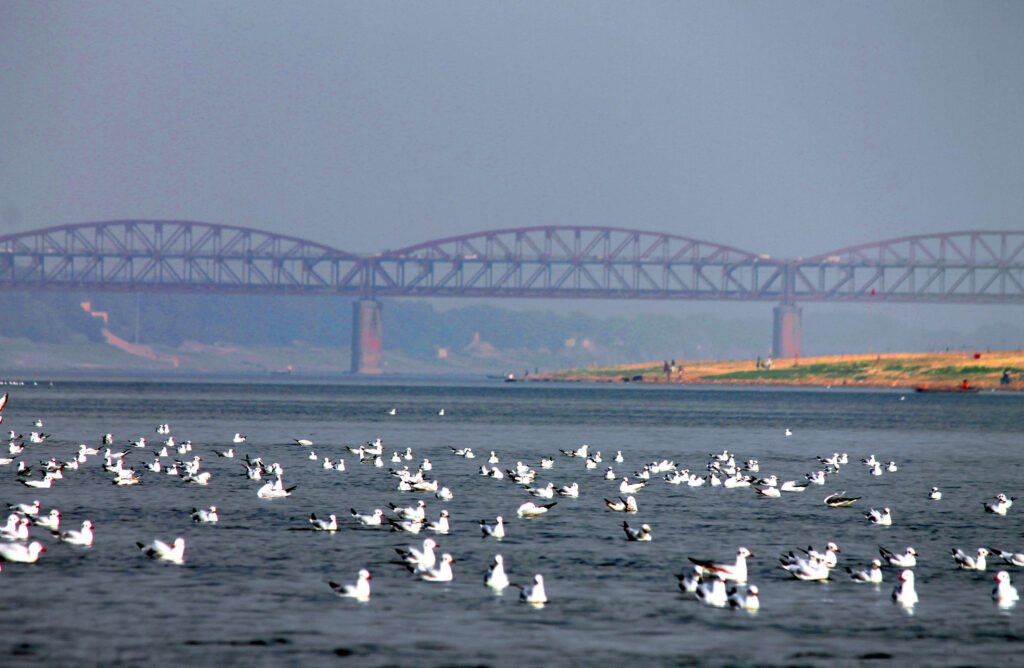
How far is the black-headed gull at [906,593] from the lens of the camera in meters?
24.3

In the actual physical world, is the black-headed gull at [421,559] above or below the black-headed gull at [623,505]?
above

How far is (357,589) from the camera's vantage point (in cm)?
2377

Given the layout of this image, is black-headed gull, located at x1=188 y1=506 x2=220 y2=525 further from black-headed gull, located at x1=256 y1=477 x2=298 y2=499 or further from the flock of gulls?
black-headed gull, located at x1=256 y1=477 x2=298 y2=499

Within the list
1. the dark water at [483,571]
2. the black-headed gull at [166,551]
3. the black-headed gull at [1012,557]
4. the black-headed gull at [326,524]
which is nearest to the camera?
the dark water at [483,571]

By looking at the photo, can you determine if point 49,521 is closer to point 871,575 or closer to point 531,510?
point 531,510

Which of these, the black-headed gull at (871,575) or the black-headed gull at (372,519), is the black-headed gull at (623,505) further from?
the black-headed gull at (871,575)

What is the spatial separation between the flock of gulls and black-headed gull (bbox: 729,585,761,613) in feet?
0.07

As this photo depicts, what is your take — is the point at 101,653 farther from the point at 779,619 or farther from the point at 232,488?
the point at 232,488

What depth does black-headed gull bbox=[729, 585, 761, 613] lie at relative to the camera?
23391mm

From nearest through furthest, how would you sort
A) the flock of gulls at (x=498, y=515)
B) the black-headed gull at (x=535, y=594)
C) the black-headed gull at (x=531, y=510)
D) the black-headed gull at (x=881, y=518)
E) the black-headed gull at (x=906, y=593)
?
the black-headed gull at (x=535, y=594) → the black-headed gull at (x=906, y=593) → the flock of gulls at (x=498, y=515) → the black-headed gull at (x=881, y=518) → the black-headed gull at (x=531, y=510)

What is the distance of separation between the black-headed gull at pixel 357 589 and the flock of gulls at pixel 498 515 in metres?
0.02

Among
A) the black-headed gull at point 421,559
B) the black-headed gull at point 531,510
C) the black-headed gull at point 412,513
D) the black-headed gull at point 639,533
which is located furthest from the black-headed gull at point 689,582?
the black-headed gull at point 531,510

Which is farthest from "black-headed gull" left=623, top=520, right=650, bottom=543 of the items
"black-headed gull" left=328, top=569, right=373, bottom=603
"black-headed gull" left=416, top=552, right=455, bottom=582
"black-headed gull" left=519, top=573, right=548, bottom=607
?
"black-headed gull" left=328, top=569, right=373, bottom=603

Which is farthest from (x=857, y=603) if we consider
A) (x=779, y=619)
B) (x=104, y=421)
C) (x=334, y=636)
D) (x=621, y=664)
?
(x=104, y=421)
